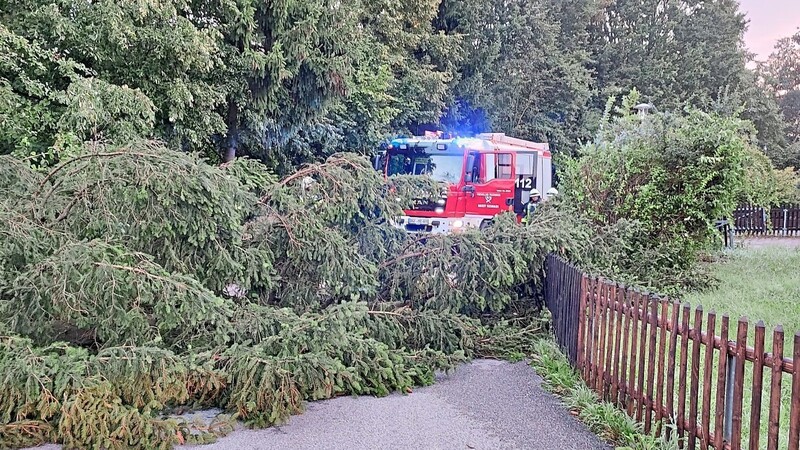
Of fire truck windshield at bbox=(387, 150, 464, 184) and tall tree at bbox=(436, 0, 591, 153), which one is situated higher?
tall tree at bbox=(436, 0, 591, 153)

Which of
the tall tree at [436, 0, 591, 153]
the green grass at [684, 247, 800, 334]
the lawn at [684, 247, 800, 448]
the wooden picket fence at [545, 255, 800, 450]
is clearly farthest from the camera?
the tall tree at [436, 0, 591, 153]

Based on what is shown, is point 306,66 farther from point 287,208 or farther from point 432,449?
point 432,449

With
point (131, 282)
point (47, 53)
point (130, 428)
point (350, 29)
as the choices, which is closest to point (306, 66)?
point (350, 29)

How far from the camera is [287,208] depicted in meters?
5.38

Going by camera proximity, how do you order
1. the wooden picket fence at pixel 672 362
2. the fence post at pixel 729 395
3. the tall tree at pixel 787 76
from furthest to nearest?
the tall tree at pixel 787 76, the fence post at pixel 729 395, the wooden picket fence at pixel 672 362

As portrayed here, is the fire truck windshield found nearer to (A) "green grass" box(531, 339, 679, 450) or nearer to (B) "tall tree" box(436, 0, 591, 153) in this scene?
(A) "green grass" box(531, 339, 679, 450)

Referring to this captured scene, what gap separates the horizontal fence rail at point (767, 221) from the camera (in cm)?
2114

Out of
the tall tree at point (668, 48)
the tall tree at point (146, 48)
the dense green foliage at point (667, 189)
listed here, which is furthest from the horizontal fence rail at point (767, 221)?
the tall tree at point (146, 48)

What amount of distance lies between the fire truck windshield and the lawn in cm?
553

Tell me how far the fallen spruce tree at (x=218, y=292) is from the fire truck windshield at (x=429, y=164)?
22.9 feet

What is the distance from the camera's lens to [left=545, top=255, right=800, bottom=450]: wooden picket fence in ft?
9.25

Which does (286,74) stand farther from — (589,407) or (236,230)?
(589,407)

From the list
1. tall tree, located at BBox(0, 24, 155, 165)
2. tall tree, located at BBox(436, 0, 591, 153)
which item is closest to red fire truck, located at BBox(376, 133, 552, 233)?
tall tree, located at BBox(0, 24, 155, 165)

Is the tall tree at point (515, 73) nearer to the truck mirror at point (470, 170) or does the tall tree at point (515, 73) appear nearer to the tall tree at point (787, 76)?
the truck mirror at point (470, 170)
